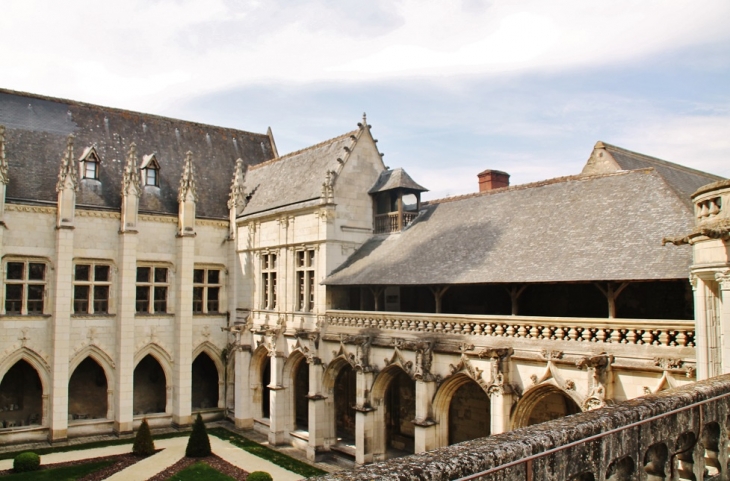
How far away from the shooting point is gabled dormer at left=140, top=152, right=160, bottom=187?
28.7 m

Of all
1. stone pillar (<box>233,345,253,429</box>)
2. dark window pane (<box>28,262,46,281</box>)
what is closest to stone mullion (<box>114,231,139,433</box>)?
dark window pane (<box>28,262,46,281</box>)

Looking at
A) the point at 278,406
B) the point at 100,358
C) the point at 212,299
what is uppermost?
the point at 212,299

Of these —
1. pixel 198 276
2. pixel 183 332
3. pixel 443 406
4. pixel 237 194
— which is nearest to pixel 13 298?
pixel 183 332

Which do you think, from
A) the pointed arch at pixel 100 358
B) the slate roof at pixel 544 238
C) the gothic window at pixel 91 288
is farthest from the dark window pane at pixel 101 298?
the slate roof at pixel 544 238

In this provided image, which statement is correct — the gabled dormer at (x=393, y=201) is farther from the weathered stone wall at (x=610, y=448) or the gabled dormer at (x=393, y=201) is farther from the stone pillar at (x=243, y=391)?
the weathered stone wall at (x=610, y=448)

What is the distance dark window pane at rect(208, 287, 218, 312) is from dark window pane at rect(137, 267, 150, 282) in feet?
9.74

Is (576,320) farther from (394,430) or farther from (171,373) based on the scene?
(171,373)

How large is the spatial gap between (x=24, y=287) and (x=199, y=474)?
36.3 feet

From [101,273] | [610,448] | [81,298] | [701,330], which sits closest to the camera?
[610,448]

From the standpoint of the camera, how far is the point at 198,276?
1163 inches

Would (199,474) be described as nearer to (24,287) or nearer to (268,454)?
(268,454)

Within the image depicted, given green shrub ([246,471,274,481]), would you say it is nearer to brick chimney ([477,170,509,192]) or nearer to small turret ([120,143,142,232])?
small turret ([120,143,142,232])

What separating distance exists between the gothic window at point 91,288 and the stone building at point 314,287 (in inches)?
3.5

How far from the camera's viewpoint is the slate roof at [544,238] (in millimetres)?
14641
